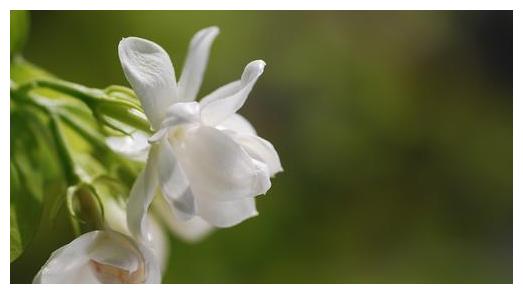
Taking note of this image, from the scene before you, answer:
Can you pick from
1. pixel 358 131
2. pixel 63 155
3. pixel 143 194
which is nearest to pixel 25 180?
pixel 63 155

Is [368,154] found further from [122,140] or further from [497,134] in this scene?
[122,140]

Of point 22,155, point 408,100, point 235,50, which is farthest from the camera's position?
point 408,100

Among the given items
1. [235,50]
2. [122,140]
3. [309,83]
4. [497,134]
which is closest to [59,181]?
[122,140]

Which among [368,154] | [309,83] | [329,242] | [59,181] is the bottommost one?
[329,242]

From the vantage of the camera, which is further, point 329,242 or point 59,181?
point 329,242

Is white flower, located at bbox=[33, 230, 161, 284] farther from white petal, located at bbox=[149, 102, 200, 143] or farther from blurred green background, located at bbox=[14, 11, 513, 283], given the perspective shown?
blurred green background, located at bbox=[14, 11, 513, 283]

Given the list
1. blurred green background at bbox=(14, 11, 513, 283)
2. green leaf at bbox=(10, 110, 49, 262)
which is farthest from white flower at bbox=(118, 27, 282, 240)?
blurred green background at bbox=(14, 11, 513, 283)

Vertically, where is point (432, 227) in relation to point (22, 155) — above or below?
below

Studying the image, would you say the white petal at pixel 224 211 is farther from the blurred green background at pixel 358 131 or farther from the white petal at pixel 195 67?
the blurred green background at pixel 358 131
